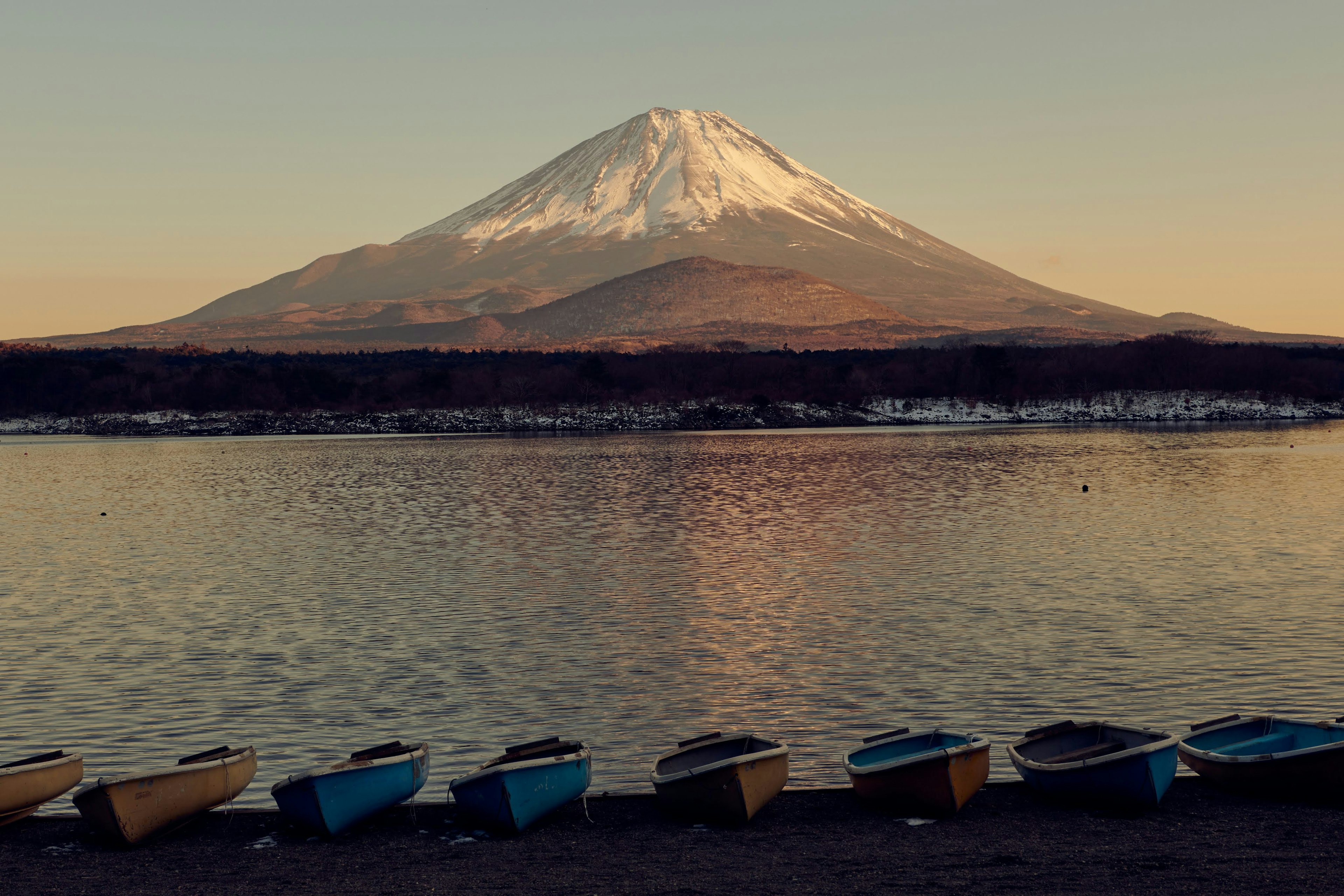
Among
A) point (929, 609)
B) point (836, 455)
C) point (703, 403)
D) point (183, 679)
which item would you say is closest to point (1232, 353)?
point (703, 403)

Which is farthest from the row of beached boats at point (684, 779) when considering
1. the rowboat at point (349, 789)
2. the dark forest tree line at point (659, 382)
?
the dark forest tree line at point (659, 382)

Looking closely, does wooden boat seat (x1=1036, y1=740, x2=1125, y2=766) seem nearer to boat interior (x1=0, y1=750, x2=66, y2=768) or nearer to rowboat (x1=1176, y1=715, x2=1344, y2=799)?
rowboat (x1=1176, y1=715, x2=1344, y2=799)

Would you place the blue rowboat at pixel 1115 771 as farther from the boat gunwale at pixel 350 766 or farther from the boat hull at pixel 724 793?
the boat gunwale at pixel 350 766

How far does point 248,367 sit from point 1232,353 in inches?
5606

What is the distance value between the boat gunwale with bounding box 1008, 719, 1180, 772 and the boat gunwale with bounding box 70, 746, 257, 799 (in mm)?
10399

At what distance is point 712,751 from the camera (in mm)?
16516

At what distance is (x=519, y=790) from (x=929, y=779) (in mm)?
5204

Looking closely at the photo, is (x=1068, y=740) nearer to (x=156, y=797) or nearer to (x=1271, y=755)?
(x=1271, y=755)

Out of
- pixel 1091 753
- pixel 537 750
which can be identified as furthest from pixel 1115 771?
pixel 537 750

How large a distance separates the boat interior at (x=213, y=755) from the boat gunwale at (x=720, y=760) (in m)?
5.58

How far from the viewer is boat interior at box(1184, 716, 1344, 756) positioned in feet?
54.0

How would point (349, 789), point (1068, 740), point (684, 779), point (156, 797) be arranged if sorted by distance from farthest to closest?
point (1068, 740), point (684, 779), point (349, 789), point (156, 797)

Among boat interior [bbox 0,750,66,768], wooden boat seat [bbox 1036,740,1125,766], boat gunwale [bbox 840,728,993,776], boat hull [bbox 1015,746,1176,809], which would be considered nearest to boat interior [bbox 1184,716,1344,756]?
boat hull [bbox 1015,746,1176,809]

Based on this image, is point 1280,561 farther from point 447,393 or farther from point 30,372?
point 30,372
